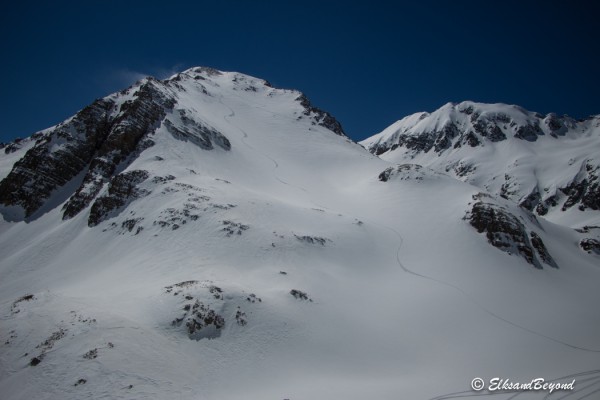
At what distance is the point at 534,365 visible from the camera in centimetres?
2284

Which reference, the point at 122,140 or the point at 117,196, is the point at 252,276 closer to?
the point at 117,196

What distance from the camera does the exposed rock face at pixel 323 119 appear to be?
3848 inches

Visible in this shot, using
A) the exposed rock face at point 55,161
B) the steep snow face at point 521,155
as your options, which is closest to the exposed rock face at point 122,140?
the exposed rock face at point 55,161

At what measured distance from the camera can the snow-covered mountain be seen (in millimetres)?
17797

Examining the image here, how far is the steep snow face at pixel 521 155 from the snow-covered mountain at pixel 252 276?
78.2 m

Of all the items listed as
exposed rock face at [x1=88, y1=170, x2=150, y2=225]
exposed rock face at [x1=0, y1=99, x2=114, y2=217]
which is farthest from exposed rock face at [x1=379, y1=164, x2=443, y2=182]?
exposed rock face at [x1=0, y1=99, x2=114, y2=217]

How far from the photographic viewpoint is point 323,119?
100062 millimetres

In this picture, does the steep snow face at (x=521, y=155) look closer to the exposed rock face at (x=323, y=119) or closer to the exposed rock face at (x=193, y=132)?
the exposed rock face at (x=323, y=119)

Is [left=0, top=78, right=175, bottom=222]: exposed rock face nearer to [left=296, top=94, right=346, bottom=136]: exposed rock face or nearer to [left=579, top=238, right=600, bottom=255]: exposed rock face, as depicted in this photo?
[left=296, top=94, right=346, bottom=136]: exposed rock face

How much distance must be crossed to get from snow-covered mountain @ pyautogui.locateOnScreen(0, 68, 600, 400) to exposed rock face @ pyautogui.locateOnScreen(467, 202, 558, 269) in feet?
0.74

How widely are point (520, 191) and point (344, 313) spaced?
132549 mm

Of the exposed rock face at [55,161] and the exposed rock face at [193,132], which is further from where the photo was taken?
the exposed rock face at [193,132]

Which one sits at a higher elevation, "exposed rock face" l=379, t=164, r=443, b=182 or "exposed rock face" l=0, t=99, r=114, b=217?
"exposed rock face" l=379, t=164, r=443, b=182

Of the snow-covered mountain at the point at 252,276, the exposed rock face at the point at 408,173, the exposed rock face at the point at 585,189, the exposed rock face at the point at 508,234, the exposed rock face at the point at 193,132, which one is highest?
the exposed rock face at the point at 585,189
